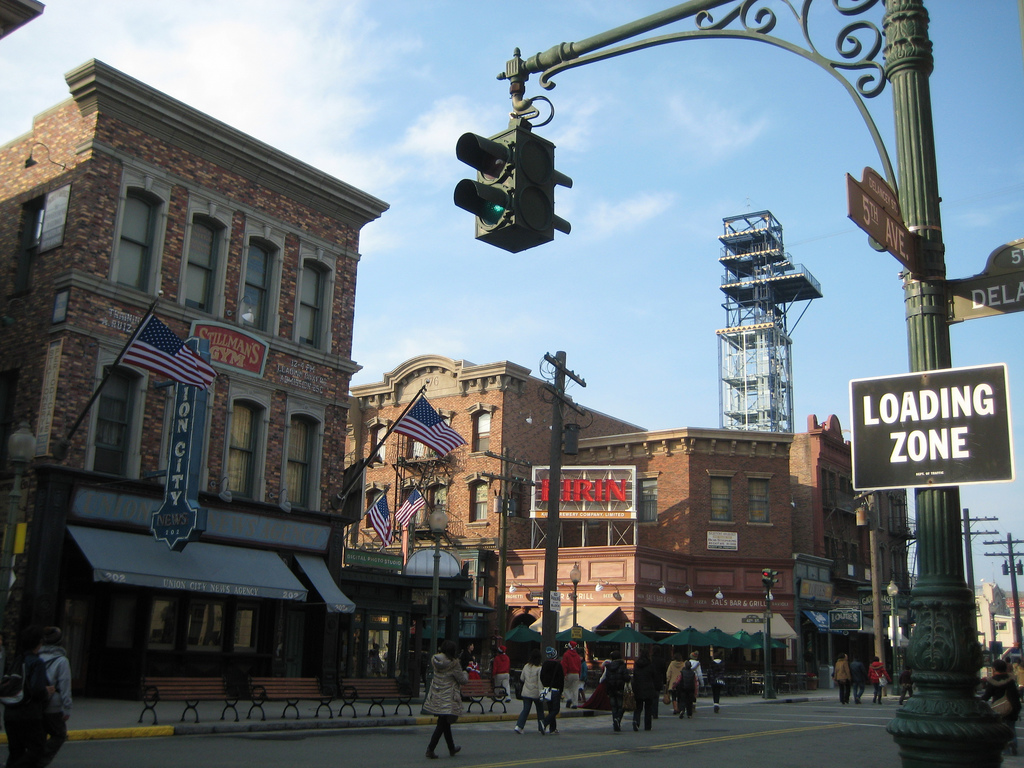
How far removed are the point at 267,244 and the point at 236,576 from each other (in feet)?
29.0

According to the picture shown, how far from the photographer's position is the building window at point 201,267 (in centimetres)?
2372

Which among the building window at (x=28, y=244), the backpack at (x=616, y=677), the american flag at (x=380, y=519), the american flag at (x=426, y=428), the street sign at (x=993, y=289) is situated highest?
the building window at (x=28, y=244)

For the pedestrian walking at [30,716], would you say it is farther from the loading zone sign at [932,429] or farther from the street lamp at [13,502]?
the loading zone sign at [932,429]

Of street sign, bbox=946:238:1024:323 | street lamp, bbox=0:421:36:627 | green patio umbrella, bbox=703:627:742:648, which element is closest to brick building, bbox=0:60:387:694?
street lamp, bbox=0:421:36:627

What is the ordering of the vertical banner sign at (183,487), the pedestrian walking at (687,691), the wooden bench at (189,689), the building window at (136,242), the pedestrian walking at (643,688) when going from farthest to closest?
1. the pedestrian walking at (687,691)
2. the building window at (136,242)
3. the vertical banner sign at (183,487)
4. the pedestrian walking at (643,688)
5. the wooden bench at (189,689)

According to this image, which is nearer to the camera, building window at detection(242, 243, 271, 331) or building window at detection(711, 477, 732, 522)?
building window at detection(242, 243, 271, 331)

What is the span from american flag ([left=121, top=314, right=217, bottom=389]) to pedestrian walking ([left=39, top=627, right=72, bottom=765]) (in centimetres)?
1137

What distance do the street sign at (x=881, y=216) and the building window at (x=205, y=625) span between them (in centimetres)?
2025

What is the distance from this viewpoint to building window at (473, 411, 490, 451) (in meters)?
45.5

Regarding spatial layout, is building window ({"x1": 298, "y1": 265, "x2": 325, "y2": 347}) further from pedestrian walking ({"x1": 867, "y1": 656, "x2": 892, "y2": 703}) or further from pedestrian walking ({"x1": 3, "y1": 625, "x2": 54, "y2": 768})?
pedestrian walking ({"x1": 867, "y1": 656, "x2": 892, "y2": 703})

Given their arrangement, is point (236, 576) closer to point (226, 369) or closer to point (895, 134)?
point (226, 369)

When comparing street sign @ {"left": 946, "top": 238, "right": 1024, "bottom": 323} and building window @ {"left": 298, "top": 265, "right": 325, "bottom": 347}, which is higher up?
building window @ {"left": 298, "top": 265, "right": 325, "bottom": 347}

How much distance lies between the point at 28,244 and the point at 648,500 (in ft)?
99.2

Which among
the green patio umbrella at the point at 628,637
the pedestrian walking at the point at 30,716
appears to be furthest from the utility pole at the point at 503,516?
the pedestrian walking at the point at 30,716
